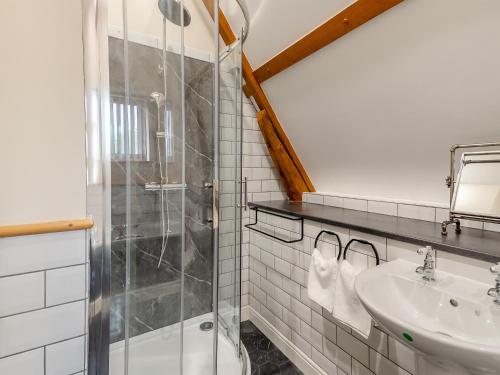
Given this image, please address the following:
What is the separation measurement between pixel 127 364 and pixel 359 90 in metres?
1.72

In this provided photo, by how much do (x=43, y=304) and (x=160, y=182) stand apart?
607 mm

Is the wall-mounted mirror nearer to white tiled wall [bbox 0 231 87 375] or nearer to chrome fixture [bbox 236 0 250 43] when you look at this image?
chrome fixture [bbox 236 0 250 43]

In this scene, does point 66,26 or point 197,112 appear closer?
point 66,26

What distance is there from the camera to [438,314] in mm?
899

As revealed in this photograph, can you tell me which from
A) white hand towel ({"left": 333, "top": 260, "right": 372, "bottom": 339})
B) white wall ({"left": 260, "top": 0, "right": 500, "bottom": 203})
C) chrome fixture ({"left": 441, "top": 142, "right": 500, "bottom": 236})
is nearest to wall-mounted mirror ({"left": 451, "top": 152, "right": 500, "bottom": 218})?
chrome fixture ({"left": 441, "top": 142, "right": 500, "bottom": 236})

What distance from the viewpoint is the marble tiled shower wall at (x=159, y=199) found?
108cm

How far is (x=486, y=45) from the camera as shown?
981 mm

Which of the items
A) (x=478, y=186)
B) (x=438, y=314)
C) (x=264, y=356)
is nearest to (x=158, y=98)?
(x=438, y=314)

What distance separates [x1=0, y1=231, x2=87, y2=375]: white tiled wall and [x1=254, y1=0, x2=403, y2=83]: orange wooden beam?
1.44 metres

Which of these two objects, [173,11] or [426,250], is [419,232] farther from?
[173,11]

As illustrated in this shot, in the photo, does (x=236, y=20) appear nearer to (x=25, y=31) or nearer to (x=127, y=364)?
(x=25, y=31)

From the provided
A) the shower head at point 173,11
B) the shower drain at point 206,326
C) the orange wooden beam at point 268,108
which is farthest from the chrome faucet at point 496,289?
the shower head at point 173,11

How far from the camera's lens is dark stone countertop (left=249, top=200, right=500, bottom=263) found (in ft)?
3.04

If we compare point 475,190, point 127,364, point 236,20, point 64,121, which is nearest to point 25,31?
point 64,121
